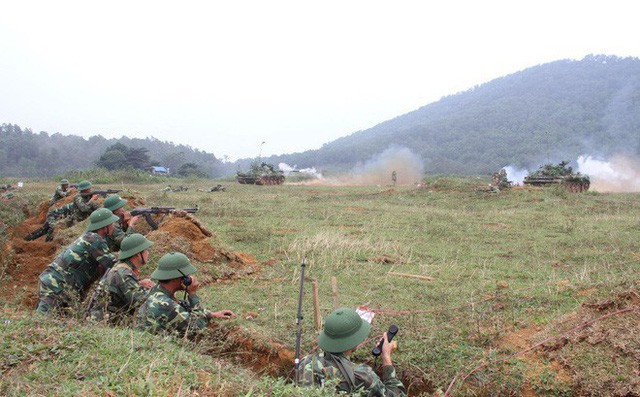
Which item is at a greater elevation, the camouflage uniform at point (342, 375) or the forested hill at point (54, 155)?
the forested hill at point (54, 155)

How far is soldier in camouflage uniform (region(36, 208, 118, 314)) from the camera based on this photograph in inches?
230

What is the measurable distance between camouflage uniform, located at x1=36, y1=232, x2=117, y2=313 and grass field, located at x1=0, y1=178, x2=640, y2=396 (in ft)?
1.46

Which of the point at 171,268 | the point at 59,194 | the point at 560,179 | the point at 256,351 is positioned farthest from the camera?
the point at 560,179

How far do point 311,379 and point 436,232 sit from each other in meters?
9.87

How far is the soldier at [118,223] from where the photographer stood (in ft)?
25.0

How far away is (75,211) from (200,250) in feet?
13.0

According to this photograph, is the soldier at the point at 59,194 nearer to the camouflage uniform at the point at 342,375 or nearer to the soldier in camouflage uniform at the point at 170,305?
the soldier in camouflage uniform at the point at 170,305

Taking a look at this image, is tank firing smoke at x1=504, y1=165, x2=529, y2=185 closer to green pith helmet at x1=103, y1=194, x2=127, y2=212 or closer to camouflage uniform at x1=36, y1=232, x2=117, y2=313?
green pith helmet at x1=103, y1=194, x2=127, y2=212

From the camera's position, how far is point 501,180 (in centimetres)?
2727

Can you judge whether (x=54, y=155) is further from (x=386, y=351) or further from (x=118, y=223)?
(x=386, y=351)

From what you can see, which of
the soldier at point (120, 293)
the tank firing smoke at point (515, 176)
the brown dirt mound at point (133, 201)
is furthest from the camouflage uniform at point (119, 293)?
the tank firing smoke at point (515, 176)

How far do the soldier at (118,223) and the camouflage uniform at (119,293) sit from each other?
230 cm

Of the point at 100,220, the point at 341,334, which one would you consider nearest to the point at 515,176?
the point at 100,220

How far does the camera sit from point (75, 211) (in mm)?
11094
